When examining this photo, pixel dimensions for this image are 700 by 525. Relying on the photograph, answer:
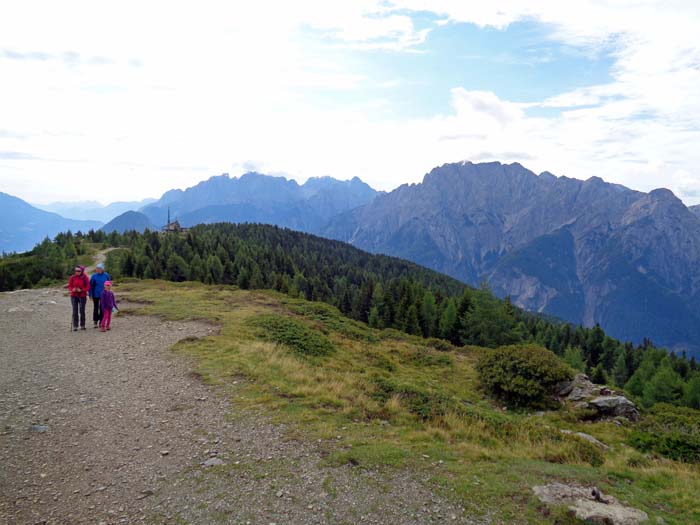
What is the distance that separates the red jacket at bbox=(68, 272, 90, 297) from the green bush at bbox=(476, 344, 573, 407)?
23.1 m

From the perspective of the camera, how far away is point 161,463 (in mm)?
9156

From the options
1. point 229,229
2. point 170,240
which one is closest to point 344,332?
point 170,240

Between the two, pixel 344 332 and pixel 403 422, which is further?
pixel 344 332

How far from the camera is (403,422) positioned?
12.6 metres

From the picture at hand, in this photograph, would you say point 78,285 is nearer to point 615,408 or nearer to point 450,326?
point 615,408

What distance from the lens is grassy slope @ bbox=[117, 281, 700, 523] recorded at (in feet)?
28.7

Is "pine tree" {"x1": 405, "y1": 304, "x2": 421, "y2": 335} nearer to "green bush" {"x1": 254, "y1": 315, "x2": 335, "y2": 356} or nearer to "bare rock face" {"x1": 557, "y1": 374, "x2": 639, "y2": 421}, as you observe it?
"green bush" {"x1": 254, "y1": 315, "x2": 335, "y2": 356}

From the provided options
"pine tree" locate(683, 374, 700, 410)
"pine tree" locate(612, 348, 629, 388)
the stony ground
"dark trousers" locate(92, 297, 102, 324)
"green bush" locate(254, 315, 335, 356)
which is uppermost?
"dark trousers" locate(92, 297, 102, 324)

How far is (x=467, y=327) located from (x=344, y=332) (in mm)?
34230

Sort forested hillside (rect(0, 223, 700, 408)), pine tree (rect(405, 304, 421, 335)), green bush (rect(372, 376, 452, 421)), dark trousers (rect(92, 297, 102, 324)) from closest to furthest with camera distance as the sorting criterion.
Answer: green bush (rect(372, 376, 452, 421)) → dark trousers (rect(92, 297, 102, 324)) → forested hillside (rect(0, 223, 700, 408)) → pine tree (rect(405, 304, 421, 335))

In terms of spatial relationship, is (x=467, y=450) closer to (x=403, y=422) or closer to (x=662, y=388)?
(x=403, y=422)

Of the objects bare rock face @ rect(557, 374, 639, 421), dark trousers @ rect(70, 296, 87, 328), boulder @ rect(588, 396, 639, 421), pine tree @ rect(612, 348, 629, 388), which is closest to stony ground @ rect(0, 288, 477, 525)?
dark trousers @ rect(70, 296, 87, 328)

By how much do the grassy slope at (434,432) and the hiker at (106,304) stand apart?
18.5ft

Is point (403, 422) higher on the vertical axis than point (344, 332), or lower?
higher
